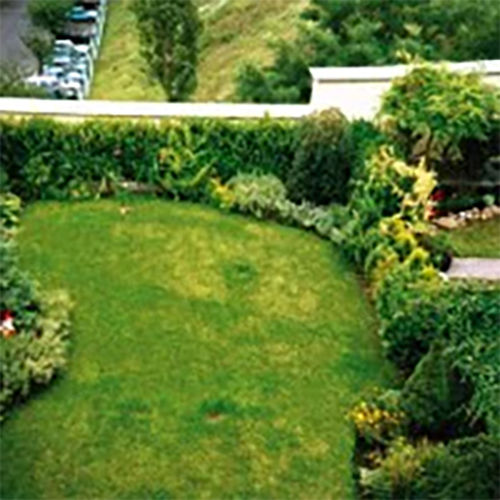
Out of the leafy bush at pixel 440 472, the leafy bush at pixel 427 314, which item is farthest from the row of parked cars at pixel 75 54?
the leafy bush at pixel 440 472

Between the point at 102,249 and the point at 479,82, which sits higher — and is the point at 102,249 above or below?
below

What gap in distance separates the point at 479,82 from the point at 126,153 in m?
7.03

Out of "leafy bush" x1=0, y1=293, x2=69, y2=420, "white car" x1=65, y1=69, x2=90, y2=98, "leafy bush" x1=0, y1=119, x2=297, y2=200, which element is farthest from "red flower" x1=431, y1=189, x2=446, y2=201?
"white car" x1=65, y1=69, x2=90, y2=98

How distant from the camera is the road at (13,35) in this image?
48844 mm

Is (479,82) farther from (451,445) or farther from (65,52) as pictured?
(65,52)

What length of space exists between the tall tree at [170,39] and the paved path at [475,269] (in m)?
14.9

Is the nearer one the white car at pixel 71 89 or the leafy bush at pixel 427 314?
the leafy bush at pixel 427 314

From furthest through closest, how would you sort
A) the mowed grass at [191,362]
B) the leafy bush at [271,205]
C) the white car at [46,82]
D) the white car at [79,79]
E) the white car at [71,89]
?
the white car at [79,79] → the white car at [71,89] → the white car at [46,82] → the leafy bush at [271,205] → the mowed grass at [191,362]

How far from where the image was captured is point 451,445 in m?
17.9

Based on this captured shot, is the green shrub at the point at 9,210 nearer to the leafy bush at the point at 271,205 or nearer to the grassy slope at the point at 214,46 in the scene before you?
the leafy bush at the point at 271,205

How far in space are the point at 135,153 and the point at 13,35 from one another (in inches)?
1031

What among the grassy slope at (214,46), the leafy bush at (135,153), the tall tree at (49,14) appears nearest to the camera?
the leafy bush at (135,153)

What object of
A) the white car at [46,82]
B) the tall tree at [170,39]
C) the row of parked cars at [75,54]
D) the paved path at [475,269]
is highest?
the paved path at [475,269]

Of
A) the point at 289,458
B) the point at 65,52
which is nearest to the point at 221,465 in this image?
the point at 289,458
